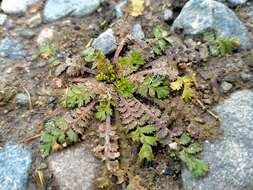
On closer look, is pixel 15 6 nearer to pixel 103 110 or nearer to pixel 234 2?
pixel 103 110

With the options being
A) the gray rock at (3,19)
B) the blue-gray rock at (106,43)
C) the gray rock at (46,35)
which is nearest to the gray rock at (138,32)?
the blue-gray rock at (106,43)

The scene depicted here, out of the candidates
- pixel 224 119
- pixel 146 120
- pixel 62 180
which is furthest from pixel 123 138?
pixel 224 119

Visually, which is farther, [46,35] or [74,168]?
[46,35]

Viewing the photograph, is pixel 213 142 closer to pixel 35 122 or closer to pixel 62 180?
pixel 62 180

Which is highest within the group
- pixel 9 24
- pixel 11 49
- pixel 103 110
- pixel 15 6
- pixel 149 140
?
pixel 15 6

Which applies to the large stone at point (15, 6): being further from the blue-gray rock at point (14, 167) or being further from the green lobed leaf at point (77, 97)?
the blue-gray rock at point (14, 167)

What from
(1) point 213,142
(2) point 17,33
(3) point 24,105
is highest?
(2) point 17,33

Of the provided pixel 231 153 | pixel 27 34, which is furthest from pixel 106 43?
pixel 231 153
